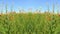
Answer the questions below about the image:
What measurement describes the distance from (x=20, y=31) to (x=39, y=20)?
4.68 feet

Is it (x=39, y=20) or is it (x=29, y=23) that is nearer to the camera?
(x=29, y=23)

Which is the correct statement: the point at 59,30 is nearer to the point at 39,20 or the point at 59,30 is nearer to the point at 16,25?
the point at 39,20

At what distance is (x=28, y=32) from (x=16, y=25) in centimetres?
82

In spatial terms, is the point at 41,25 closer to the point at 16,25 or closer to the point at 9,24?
the point at 16,25

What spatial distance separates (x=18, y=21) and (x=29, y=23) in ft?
2.47

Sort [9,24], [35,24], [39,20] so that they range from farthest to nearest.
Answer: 1. [39,20]
2. [35,24]
3. [9,24]

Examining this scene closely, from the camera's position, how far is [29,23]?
761 cm

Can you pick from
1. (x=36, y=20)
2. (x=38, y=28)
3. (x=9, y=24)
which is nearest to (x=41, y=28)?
(x=38, y=28)

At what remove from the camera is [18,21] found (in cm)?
818

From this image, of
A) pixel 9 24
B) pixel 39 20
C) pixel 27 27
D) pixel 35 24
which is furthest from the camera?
pixel 39 20

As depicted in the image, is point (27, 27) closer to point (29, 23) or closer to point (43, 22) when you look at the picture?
point (29, 23)

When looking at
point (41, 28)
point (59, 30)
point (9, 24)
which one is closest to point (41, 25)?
point (41, 28)

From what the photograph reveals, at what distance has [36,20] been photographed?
8359mm

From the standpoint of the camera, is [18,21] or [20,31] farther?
[18,21]
